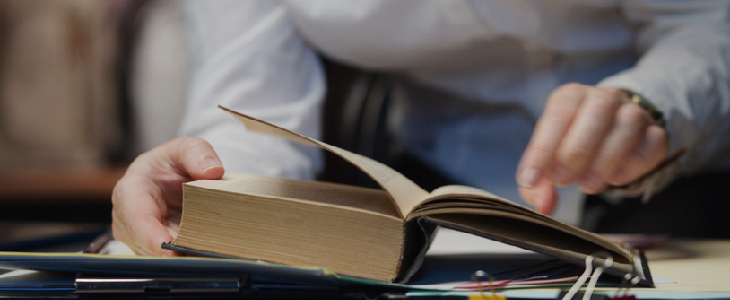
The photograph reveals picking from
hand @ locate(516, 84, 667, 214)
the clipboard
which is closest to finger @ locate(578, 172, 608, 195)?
hand @ locate(516, 84, 667, 214)

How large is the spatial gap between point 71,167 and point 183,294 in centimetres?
159

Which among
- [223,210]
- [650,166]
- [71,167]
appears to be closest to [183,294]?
[223,210]

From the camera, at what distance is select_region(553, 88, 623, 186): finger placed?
0.42 m

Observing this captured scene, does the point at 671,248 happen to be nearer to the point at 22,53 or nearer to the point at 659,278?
the point at 659,278

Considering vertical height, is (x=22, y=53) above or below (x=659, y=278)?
above

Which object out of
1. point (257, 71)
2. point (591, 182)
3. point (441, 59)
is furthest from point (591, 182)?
point (257, 71)

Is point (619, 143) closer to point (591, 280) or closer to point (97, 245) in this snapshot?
point (591, 280)

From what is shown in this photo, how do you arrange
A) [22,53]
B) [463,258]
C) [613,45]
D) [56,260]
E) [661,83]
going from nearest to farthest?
1. [56,260]
2. [463,258]
3. [661,83]
4. [613,45]
5. [22,53]

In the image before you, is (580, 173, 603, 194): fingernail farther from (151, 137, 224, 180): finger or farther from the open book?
(151, 137, 224, 180): finger

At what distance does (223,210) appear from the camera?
1.11ft

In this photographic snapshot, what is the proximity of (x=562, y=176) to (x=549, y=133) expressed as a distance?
41 mm

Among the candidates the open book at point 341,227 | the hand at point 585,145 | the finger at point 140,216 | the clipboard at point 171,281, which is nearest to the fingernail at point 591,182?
the hand at point 585,145

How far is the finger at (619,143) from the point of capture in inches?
17.3

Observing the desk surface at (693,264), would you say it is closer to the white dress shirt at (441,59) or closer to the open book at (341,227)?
the open book at (341,227)
